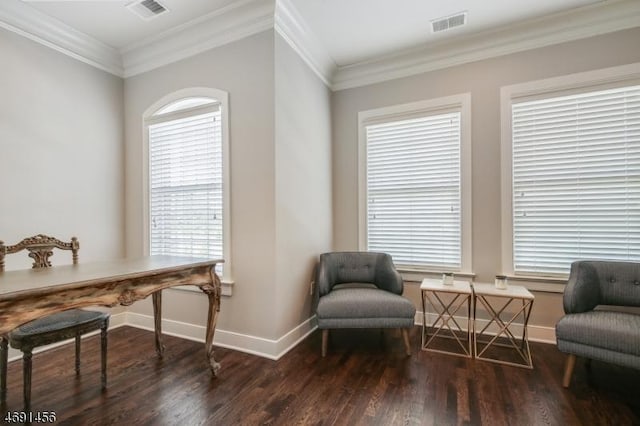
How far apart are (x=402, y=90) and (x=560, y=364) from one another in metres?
2.86

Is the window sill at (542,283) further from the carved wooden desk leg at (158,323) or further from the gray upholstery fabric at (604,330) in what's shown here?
the carved wooden desk leg at (158,323)

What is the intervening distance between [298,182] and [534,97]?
2.34 meters

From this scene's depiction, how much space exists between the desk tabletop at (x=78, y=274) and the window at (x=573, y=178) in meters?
2.88

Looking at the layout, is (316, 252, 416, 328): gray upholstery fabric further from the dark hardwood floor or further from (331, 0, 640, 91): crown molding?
(331, 0, 640, 91): crown molding

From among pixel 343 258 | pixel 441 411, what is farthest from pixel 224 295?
pixel 441 411

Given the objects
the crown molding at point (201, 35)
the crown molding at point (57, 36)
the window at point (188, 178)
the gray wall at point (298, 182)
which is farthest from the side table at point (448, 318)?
the crown molding at point (57, 36)

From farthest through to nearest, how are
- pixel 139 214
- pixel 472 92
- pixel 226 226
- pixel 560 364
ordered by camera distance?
1. pixel 139 214
2. pixel 472 92
3. pixel 226 226
4. pixel 560 364

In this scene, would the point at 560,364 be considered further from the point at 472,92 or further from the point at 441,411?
the point at 472,92

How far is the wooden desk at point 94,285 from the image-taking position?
1308 millimetres

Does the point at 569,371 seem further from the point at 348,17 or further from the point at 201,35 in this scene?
the point at 201,35

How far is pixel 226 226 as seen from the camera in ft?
9.04

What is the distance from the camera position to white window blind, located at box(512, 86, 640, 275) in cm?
259

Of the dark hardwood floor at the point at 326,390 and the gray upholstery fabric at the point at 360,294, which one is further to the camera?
the gray upholstery fabric at the point at 360,294

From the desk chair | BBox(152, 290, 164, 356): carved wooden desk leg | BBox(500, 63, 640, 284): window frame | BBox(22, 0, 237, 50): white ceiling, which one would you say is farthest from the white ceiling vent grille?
the desk chair
